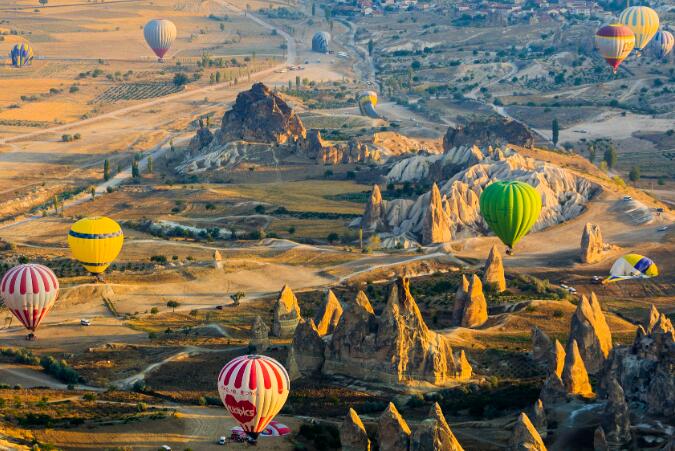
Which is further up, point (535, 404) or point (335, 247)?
point (535, 404)

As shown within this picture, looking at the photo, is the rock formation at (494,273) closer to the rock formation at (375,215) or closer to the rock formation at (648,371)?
the rock formation at (375,215)

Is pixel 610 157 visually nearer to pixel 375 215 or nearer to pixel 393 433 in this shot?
pixel 375 215

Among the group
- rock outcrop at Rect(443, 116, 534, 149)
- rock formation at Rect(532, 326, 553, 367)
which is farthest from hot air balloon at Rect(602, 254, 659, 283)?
rock outcrop at Rect(443, 116, 534, 149)

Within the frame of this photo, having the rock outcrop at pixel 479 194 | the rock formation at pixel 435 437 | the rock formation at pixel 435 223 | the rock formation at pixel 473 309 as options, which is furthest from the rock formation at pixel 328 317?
the rock outcrop at pixel 479 194

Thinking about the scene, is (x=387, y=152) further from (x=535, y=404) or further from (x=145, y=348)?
(x=535, y=404)

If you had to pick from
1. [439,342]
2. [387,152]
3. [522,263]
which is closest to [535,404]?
[439,342]

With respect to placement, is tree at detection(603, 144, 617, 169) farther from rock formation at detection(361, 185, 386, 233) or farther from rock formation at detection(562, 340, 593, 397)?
rock formation at detection(562, 340, 593, 397)

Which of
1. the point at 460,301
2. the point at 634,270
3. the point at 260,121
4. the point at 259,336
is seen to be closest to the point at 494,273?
the point at 460,301
